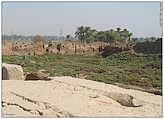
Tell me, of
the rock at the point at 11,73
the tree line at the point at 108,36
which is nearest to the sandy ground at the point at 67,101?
the rock at the point at 11,73

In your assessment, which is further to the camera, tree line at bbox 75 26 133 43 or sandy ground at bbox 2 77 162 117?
tree line at bbox 75 26 133 43

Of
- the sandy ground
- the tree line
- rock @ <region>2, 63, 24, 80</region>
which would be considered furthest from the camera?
the tree line

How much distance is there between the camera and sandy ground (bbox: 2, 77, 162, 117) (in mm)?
4406

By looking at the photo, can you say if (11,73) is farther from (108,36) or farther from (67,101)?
(108,36)

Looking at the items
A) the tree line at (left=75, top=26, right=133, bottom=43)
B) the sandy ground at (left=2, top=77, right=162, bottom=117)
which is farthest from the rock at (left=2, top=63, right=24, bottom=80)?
the tree line at (left=75, top=26, right=133, bottom=43)

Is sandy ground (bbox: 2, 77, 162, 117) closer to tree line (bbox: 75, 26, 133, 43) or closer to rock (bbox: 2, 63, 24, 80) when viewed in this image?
rock (bbox: 2, 63, 24, 80)

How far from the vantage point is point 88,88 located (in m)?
6.36

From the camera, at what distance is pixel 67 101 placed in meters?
5.16

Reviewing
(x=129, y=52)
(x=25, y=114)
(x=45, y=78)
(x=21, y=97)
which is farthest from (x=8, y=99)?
(x=129, y=52)

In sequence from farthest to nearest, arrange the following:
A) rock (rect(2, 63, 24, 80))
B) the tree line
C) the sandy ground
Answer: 1. the tree line
2. rock (rect(2, 63, 24, 80))
3. the sandy ground

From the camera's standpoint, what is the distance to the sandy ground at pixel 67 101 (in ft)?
14.5

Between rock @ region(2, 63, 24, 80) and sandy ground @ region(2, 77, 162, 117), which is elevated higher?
rock @ region(2, 63, 24, 80)

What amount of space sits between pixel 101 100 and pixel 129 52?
79.8 ft

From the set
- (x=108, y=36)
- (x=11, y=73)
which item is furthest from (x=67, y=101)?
(x=108, y=36)
